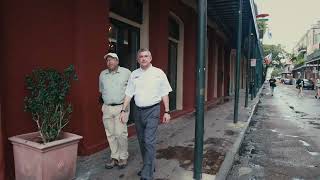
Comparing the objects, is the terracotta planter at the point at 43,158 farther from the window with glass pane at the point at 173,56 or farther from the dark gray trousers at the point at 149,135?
the window with glass pane at the point at 173,56

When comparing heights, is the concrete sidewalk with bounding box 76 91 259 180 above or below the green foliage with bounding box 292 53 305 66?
below

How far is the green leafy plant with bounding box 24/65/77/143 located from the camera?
15.1ft

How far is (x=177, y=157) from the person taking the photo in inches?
Answer: 250

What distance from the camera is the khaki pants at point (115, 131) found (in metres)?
5.39

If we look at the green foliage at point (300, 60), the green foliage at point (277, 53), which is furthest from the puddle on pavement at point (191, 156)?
the green foliage at point (277, 53)

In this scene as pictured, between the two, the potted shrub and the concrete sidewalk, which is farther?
the concrete sidewalk

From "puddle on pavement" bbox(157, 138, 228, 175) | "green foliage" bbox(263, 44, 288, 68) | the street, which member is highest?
"green foliage" bbox(263, 44, 288, 68)

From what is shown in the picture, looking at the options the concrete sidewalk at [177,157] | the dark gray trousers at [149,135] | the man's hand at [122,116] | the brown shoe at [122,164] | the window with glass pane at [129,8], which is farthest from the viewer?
the window with glass pane at [129,8]

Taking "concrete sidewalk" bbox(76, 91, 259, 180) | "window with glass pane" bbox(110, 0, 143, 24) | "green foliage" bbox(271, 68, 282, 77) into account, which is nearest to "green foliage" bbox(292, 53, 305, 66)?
"green foliage" bbox(271, 68, 282, 77)

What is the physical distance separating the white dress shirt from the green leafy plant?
0.93 m

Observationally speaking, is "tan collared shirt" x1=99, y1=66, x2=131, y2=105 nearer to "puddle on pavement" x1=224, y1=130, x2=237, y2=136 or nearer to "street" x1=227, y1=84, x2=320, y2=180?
"street" x1=227, y1=84, x2=320, y2=180

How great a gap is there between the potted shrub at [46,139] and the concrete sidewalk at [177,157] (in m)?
0.65

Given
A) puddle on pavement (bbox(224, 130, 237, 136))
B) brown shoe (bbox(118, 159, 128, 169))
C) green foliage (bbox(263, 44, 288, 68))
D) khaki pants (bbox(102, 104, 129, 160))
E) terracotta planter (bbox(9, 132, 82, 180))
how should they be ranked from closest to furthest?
terracotta planter (bbox(9, 132, 82, 180)) < khaki pants (bbox(102, 104, 129, 160)) < brown shoe (bbox(118, 159, 128, 169)) < puddle on pavement (bbox(224, 130, 237, 136)) < green foliage (bbox(263, 44, 288, 68))

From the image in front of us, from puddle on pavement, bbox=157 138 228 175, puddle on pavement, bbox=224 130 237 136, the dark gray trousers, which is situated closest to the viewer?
the dark gray trousers
